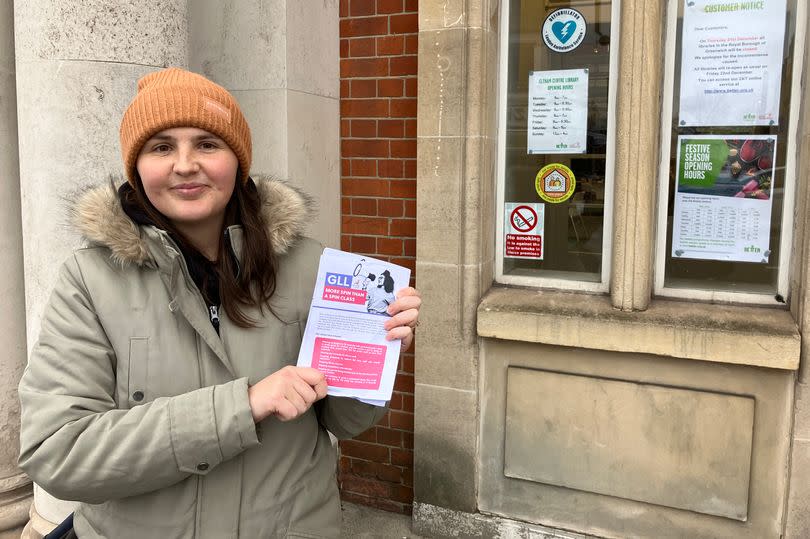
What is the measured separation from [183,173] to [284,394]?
0.58m

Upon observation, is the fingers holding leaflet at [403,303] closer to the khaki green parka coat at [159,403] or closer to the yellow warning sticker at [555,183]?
the khaki green parka coat at [159,403]

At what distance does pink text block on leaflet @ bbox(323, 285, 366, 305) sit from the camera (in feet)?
5.48

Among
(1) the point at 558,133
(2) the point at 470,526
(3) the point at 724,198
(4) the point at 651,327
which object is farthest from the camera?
(2) the point at 470,526

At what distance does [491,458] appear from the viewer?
3793 millimetres

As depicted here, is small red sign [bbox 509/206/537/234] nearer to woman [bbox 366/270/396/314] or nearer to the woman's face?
woman [bbox 366/270/396/314]

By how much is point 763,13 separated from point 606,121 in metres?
0.86

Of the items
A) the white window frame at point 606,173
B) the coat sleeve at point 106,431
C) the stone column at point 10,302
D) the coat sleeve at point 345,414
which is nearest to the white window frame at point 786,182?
the white window frame at point 606,173

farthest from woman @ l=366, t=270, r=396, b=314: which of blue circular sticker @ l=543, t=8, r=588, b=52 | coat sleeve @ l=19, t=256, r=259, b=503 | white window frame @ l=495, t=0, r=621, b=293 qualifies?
blue circular sticker @ l=543, t=8, r=588, b=52

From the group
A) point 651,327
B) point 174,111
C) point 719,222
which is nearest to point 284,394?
point 174,111

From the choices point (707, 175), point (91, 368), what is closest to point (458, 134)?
point (707, 175)

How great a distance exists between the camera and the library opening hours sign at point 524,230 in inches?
150

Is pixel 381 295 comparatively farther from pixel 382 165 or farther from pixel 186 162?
pixel 382 165

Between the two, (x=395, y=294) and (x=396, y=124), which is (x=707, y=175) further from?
(x=395, y=294)

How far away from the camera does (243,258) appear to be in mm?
1749
